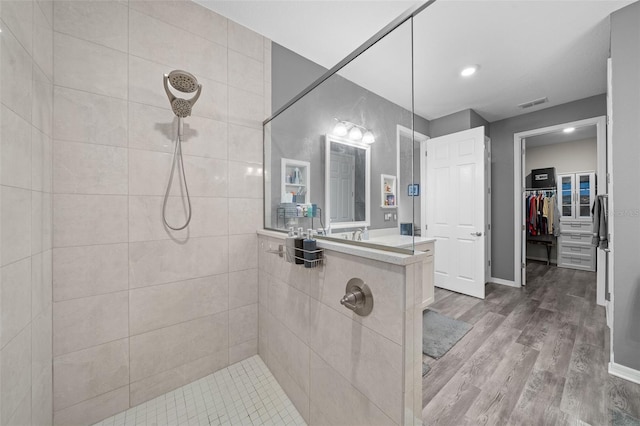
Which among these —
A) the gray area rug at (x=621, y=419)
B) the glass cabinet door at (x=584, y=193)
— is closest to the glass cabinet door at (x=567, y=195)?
the glass cabinet door at (x=584, y=193)

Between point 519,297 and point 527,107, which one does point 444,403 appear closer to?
point 519,297

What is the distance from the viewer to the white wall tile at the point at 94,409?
1312 millimetres

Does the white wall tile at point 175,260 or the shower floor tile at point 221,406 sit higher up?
the white wall tile at point 175,260

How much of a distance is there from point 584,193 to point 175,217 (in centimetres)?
711

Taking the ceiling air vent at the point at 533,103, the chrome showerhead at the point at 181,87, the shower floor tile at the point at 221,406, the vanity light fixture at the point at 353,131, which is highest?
the ceiling air vent at the point at 533,103

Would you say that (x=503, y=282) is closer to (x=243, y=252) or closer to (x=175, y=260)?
(x=243, y=252)

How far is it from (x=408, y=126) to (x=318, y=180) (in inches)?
30.2

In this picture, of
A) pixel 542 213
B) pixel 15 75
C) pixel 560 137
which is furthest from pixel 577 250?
pixel 15 75

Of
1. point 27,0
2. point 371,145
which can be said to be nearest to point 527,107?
point 371,145

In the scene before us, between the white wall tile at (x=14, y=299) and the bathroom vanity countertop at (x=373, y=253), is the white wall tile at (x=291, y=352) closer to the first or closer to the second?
the bathroom vanity countertop at (x=373, y=253)

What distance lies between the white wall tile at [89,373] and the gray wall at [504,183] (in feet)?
Result: 15.8

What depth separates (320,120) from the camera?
1561 mm

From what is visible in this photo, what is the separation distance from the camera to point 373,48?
1.08 m

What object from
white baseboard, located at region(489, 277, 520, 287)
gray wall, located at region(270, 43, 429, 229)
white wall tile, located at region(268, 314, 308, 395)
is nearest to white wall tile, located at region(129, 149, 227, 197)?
gray wall, located at region(270, 43, 429, 229)
